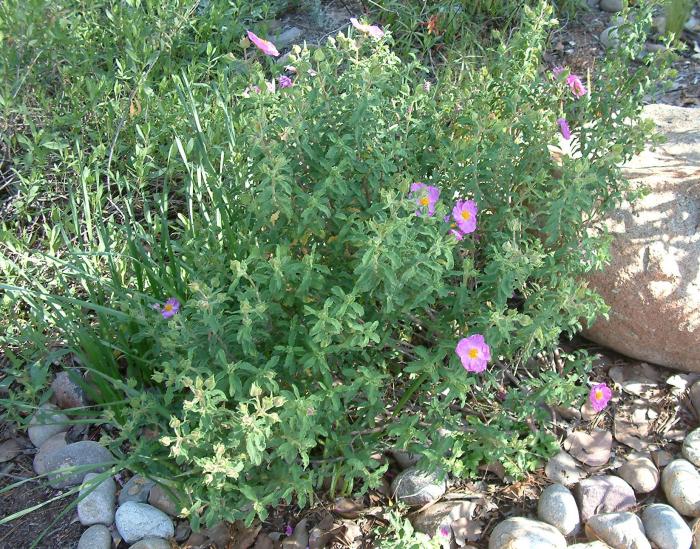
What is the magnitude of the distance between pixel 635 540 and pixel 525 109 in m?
1.26

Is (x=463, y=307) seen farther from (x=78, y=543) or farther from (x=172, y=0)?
(x=172, y=0)

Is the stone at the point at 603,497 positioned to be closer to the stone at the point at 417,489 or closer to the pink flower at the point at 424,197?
the stone at the point at 417,489

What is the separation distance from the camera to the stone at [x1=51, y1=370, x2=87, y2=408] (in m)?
2.72

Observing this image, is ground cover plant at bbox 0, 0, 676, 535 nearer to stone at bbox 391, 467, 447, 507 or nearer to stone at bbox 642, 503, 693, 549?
stone at bbox 391, 467, 447, 507

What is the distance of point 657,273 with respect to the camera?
2.60m

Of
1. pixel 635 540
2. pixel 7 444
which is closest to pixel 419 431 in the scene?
pixel 635 540

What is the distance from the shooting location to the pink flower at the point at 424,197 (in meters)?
1.95

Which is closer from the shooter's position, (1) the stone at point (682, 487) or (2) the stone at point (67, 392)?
(1) the stone at point (682, 487)

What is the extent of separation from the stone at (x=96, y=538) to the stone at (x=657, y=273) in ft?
5.62

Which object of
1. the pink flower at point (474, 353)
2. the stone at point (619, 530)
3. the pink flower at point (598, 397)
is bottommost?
the stone at point (619, 530)

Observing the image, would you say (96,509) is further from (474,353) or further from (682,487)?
(682,487)

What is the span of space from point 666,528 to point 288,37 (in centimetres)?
313

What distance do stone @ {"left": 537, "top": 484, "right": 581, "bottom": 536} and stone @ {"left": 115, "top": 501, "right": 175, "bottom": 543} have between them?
3.61 ft

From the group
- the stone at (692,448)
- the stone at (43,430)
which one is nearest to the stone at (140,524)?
the stone at (43,430)
